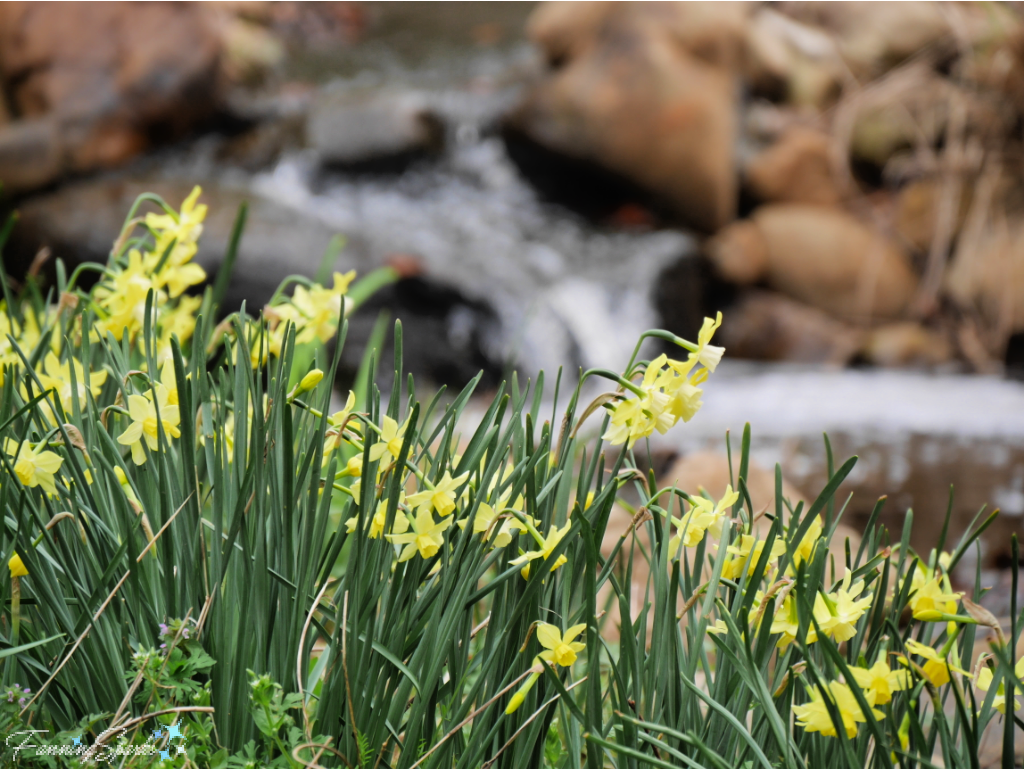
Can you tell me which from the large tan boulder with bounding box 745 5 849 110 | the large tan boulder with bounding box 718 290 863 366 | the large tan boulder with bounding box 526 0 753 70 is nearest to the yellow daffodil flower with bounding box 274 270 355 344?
the large tan boulder with bounding box 718 290 863 366

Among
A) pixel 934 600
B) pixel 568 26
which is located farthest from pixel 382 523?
pixel 568 26

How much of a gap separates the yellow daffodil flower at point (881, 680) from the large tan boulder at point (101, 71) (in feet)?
17.2

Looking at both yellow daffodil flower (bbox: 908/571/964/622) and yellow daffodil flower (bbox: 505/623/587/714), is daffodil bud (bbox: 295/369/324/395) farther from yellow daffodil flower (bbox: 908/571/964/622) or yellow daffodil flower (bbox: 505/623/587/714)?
yellow daffodil flower (bbox: 908/571/964/622)

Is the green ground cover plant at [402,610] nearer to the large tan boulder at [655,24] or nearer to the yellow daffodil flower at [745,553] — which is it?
the yellow daffodil flower at [745,553]

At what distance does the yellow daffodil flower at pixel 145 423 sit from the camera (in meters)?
0.70

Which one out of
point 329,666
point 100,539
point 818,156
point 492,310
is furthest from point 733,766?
point 818,156

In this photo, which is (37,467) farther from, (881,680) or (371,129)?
(371,129)

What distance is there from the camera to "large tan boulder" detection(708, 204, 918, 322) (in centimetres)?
529

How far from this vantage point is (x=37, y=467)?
0.69 metres

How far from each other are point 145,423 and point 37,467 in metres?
0.10

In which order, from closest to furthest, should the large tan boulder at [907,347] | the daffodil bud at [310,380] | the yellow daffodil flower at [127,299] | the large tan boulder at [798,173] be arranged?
the daffodil bud at [310,380]
the yellow daffodil flower at [127,299]
the large tan boulder at [907,347]
the large tan boulder at [798,173]

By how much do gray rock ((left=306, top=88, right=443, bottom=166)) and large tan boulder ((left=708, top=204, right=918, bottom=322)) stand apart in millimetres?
2294

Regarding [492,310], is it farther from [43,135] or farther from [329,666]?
[329,666]

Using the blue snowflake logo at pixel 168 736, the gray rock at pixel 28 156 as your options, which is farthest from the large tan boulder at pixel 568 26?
the blue snowflake logo at pixel 168 736
